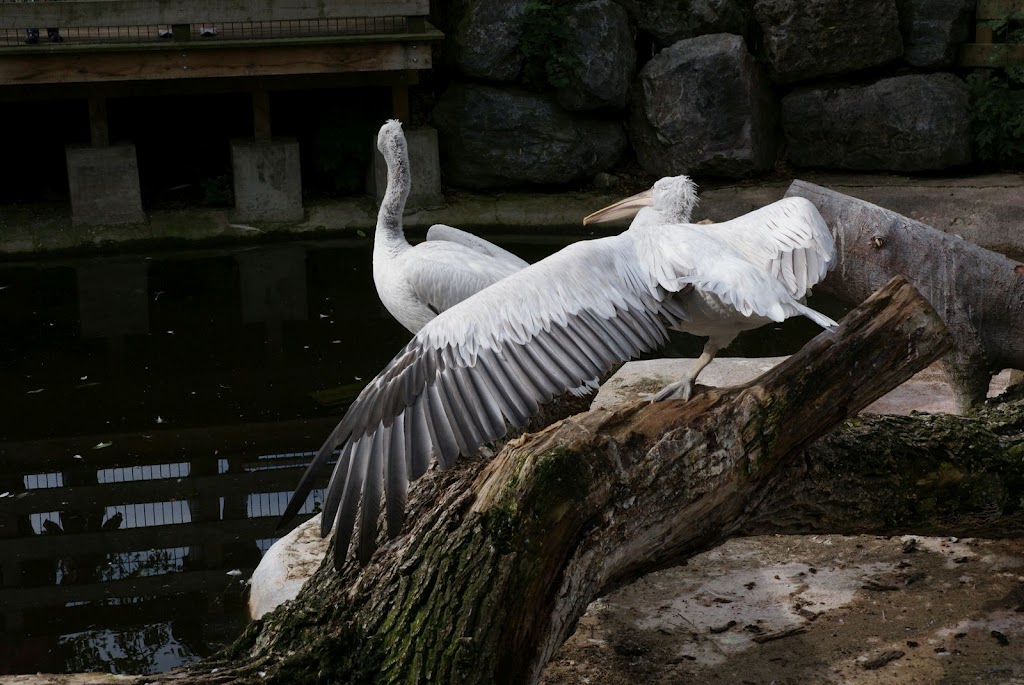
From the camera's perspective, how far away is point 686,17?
333 inches

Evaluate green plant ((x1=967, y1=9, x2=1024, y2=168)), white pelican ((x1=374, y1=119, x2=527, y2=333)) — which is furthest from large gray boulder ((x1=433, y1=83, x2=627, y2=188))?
white pelican ((x1=374, y1=119, x2=527, y2=333))

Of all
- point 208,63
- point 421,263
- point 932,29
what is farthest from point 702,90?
point 421,263

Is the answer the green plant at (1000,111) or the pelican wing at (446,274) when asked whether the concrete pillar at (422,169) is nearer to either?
the green plant at (1000,111)

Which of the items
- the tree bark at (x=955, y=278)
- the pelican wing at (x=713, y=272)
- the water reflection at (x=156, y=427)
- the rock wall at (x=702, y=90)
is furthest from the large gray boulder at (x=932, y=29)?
the pelican wing at (x=713, y=272)

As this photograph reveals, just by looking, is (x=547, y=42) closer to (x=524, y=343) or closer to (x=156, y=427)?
(x=156, y=427)

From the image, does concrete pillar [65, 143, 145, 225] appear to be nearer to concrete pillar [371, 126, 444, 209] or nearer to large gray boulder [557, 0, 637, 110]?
concrete pillar [371, 126, 444, 209]

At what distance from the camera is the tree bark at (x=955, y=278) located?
401 cm

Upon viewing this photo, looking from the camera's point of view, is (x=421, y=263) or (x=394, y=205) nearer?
(x=421, y=263)

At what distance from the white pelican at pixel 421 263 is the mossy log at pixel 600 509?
3.47 feet

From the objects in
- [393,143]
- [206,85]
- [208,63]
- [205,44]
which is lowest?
[393,143]

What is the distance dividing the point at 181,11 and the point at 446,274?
4.39 m

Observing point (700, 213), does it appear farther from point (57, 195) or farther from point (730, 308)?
point (730, 308)

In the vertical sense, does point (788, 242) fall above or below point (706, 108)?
below

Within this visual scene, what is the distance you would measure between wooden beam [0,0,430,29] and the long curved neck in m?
3.62
